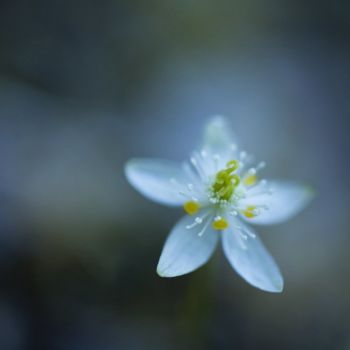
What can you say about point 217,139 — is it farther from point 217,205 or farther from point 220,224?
point 220,224

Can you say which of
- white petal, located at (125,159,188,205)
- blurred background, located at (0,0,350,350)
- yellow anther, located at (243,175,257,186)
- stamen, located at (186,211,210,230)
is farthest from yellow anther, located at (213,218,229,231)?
blurred background, located at (0,0,350,350)

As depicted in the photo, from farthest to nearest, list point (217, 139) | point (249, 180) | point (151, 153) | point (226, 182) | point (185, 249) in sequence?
point (151, 153) → point (217, 139) → point (249, 180) → point (226, 182) → point (185, 249)

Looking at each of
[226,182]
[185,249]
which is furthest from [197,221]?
[226,182]

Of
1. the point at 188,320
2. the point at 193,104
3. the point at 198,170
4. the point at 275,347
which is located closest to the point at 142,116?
the point at 193,104

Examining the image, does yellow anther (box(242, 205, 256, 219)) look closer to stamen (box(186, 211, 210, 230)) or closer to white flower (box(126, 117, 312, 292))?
white flower (box(126, 117, 312, 292))

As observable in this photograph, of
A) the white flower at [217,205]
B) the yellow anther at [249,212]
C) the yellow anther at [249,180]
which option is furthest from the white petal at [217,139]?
the yellow anther at [249,212]

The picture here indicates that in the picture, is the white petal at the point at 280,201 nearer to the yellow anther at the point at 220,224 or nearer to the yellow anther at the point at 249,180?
the yellow anther at the point at 249,180
